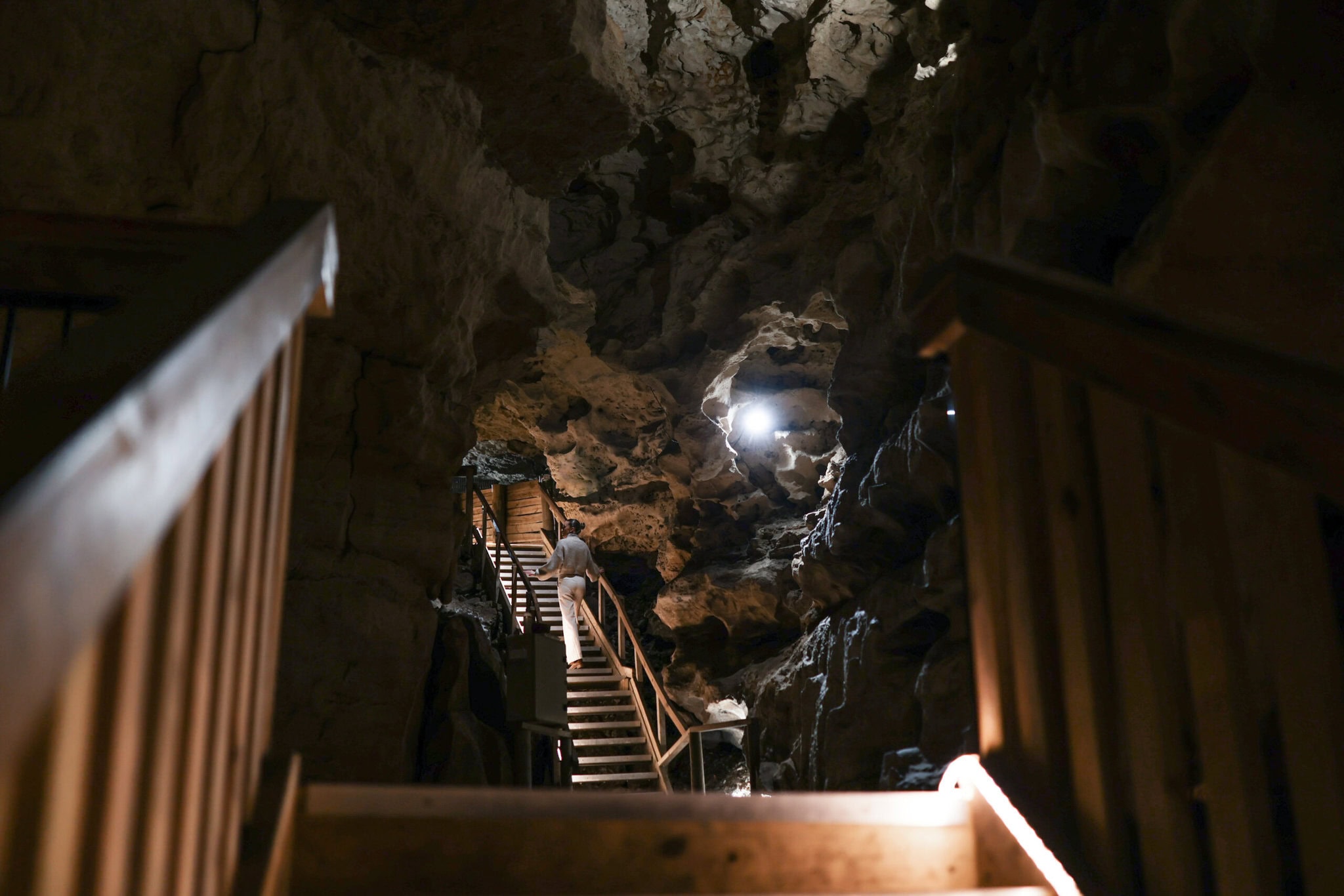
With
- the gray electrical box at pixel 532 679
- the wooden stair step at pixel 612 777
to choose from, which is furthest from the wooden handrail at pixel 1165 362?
the wooden stair step at pixel 612 777

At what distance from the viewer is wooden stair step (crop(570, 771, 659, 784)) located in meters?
10.4

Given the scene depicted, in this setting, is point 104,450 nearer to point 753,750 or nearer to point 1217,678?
point 1217,678

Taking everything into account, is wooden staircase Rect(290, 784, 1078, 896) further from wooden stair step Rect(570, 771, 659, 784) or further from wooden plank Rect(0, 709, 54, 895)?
wooden stair step Rect(570, 771, 659, 784)

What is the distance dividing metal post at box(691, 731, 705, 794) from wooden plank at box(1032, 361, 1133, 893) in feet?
23.4

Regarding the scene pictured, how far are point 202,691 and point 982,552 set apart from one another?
5.46 feet

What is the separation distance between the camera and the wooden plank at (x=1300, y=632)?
145 centimetres

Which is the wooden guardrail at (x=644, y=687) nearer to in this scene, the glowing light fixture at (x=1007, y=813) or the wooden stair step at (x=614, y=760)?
the wooden stair step at (x=614, y=760)

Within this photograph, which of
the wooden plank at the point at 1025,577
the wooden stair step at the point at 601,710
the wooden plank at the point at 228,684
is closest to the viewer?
the wooden plank at the point at 228,684

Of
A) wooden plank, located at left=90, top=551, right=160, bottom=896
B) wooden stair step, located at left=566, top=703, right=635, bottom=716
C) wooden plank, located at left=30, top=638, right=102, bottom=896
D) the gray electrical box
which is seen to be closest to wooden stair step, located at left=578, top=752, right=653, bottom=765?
wooden stair step, located at left=566, top=703, right=635, bottom=716

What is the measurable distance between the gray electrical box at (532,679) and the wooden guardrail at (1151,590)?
632 cm

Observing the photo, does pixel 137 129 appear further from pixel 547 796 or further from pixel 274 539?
pixel 547 796

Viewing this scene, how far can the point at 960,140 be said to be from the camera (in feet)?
18.8

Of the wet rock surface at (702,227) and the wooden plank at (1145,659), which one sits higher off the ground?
the wet rock surface at (702,227)

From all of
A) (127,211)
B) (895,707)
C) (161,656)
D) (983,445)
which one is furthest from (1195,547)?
(895,707)
